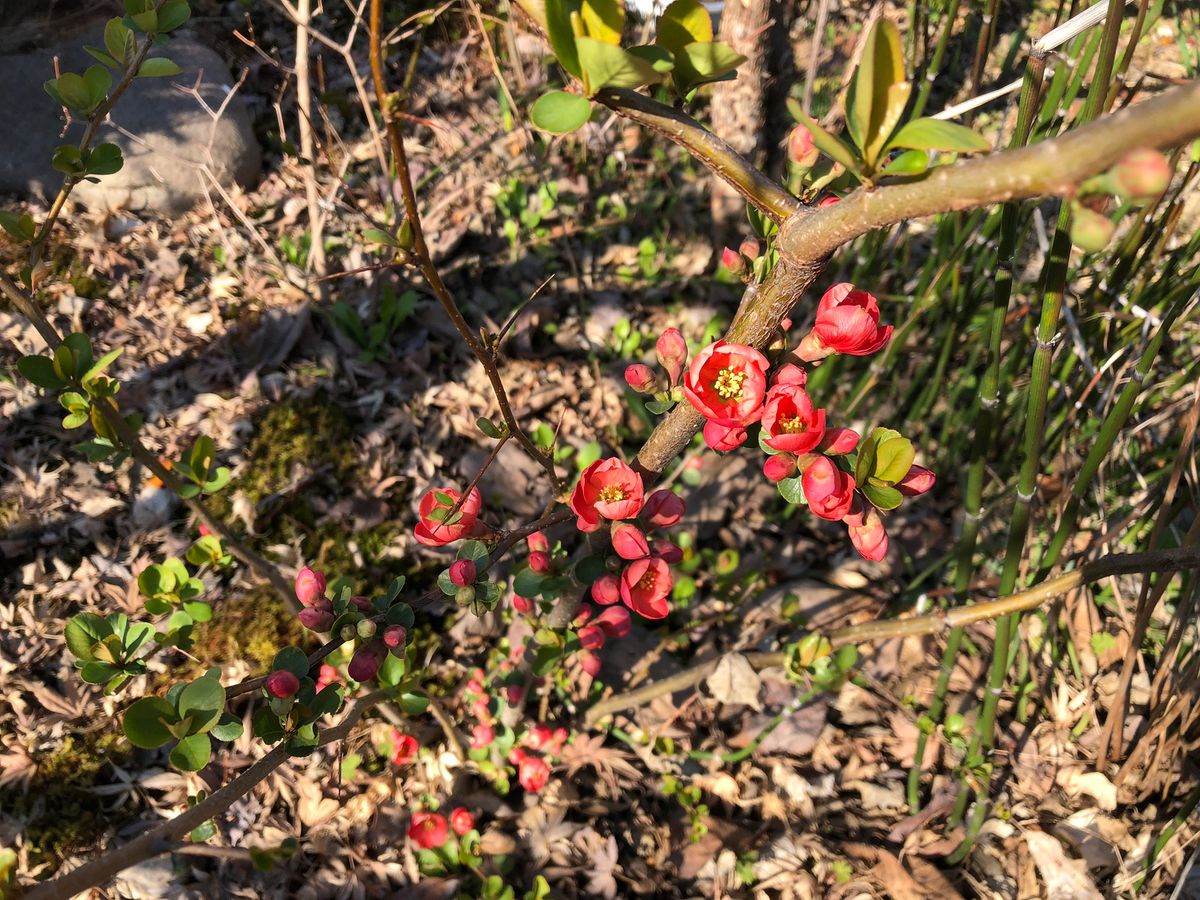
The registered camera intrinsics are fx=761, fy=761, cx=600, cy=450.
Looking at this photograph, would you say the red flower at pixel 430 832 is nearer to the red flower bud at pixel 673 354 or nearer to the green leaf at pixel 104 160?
the red flower bud at pixel 673 354

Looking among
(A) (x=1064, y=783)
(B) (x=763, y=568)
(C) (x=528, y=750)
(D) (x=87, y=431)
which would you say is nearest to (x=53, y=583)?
(D) (x=87, y=431)

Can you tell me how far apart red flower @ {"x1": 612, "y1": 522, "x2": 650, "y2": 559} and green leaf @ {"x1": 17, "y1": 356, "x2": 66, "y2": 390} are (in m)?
0.97

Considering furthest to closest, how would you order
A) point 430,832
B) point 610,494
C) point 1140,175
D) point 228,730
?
point 430,832 → point 610,494 → point 228,730 → point 1140,175

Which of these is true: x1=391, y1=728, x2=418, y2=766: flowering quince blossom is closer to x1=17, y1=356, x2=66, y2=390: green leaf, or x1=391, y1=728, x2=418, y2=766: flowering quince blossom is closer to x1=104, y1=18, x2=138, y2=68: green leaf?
x1=17, y1=356, x2=66, y2=390: green leaf

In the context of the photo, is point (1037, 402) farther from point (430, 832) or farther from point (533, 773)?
point (430, 832)

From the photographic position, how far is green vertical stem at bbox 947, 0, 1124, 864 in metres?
1.21

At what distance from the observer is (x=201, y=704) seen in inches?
39.6

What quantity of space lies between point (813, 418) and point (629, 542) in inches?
15.1

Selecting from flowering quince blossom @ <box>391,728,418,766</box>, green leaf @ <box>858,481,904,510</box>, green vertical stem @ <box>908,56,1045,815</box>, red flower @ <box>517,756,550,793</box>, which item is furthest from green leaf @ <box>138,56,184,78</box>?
red flower @ <box>517,756,550,793</box>

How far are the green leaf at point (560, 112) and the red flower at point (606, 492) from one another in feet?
1.77

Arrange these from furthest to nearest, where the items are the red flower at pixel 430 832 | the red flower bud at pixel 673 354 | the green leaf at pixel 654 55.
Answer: the red flower at pixel 430 832
the red flower bud at pixel 673 354
the green leaf at pixel 654 55

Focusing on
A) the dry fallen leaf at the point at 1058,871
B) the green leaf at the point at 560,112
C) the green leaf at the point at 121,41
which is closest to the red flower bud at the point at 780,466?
the green leaf at the point at 560,112

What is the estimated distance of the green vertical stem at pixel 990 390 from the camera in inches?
53.4

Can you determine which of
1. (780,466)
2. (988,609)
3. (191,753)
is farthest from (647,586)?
(191,753)
